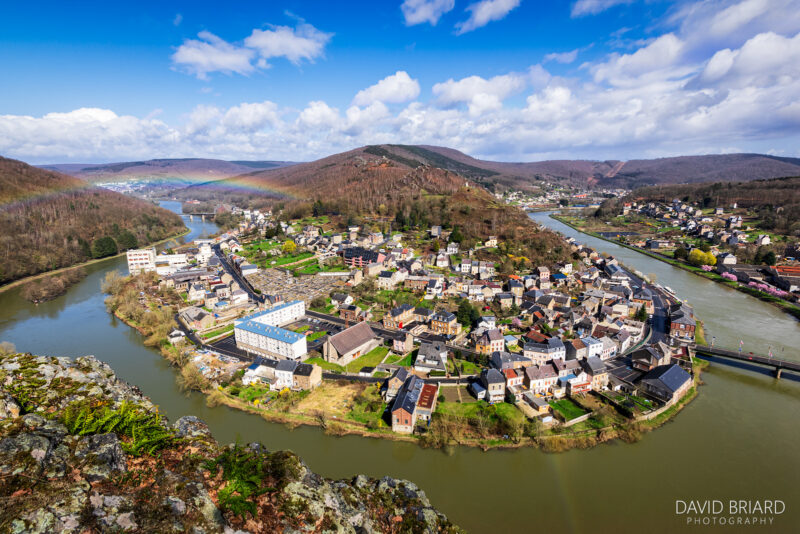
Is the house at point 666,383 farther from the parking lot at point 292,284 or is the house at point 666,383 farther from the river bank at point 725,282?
the parking lot at point 292,284

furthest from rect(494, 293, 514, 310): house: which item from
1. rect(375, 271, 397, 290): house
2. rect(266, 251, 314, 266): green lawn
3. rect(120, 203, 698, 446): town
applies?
rect(266, 251, 314, 266): green lawn

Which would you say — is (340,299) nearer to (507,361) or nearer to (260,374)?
(260,374)

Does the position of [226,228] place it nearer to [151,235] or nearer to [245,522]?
[151,235]

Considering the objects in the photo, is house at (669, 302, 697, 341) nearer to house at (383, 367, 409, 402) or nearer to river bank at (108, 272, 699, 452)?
river bank at (108, 272, 699, 452)

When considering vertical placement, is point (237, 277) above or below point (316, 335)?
below

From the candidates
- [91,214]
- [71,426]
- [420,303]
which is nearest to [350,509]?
[71,426]

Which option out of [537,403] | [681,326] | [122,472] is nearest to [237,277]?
[537,403]

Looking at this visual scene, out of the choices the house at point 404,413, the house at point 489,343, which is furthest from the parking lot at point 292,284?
the house at point 404,413
